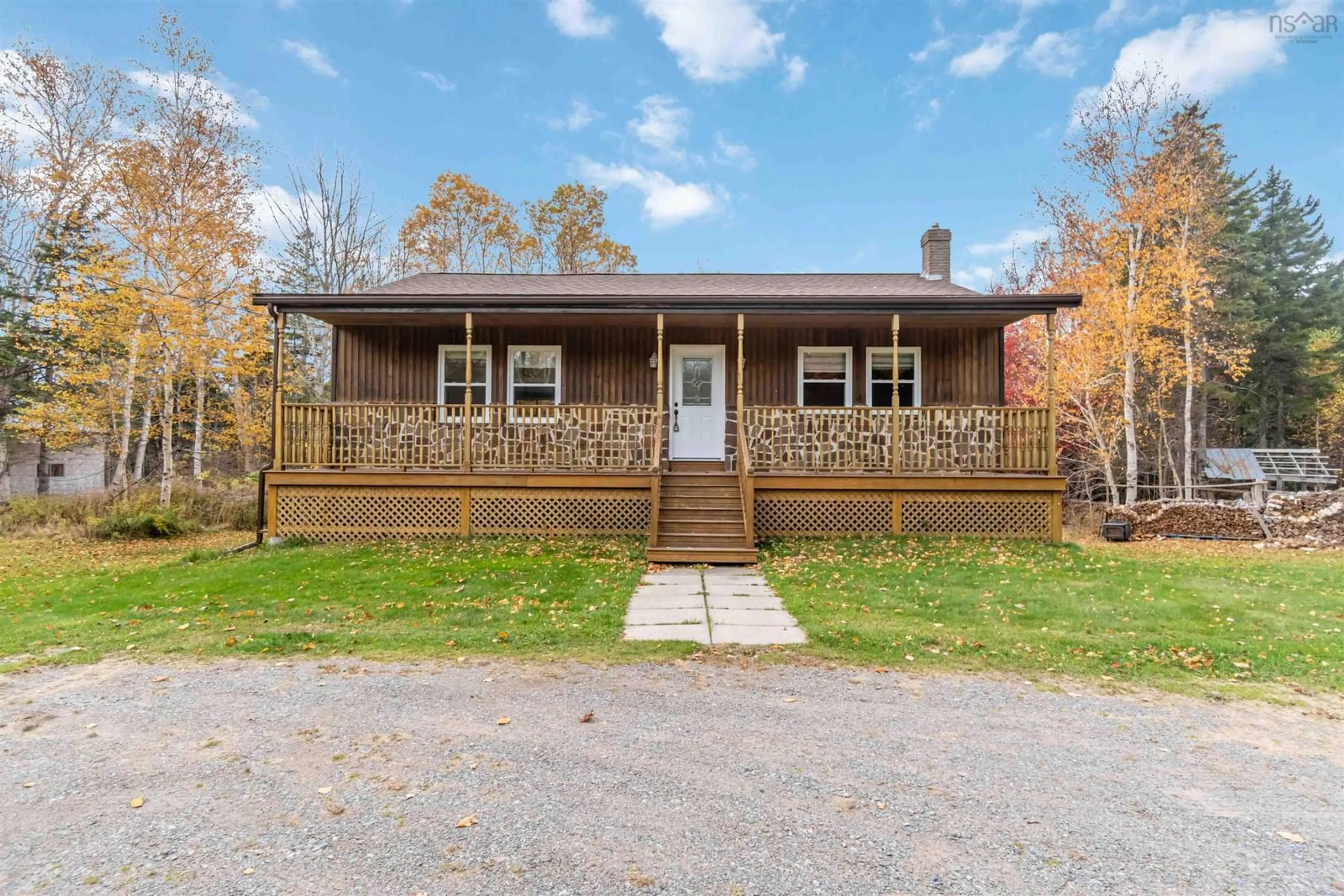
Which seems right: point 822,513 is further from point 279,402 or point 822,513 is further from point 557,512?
point 279,402

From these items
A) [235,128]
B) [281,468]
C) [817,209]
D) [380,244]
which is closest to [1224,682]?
[281,468]

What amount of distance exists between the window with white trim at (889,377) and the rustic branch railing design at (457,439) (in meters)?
4.35

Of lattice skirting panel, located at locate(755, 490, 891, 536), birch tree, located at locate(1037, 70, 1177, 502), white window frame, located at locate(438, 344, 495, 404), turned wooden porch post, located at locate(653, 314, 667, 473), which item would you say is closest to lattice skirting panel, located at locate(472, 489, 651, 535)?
turned wooden porch post, located at locate(653, 314, 667, 473)

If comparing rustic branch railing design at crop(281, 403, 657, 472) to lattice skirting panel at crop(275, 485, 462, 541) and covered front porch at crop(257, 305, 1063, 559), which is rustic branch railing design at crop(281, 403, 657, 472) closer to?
covered front porch at crop(257, 305, 1063, 559)

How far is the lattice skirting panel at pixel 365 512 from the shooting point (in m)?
9.45

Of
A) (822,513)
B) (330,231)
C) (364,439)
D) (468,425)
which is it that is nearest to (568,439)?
(468,425)

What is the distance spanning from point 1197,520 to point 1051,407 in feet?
15.2

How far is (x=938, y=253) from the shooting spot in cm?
1218

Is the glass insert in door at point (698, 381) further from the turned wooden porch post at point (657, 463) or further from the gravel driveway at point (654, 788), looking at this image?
the gravel driveway at point (654, 788)

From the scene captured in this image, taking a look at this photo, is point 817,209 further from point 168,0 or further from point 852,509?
point 168,0

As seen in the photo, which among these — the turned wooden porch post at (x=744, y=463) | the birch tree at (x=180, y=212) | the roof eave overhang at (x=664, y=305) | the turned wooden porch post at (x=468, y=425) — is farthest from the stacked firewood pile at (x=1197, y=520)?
the birch tree at (x=180, y=212)

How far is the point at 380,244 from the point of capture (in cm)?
2177

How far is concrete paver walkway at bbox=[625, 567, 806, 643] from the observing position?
4977mm

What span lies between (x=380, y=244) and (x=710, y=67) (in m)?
13.0
